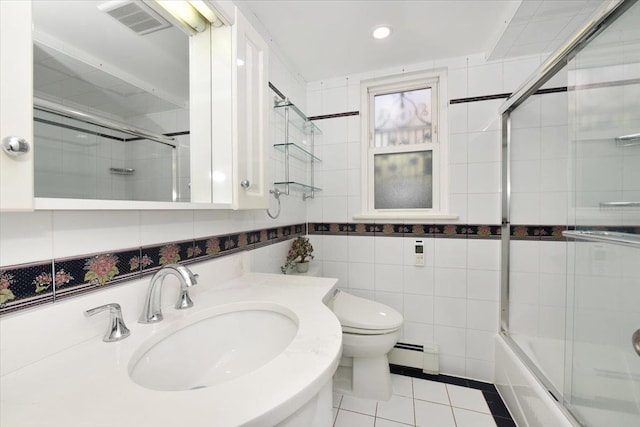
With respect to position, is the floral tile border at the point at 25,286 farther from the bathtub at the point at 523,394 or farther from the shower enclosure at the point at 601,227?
the bathtub at the point at 523,394

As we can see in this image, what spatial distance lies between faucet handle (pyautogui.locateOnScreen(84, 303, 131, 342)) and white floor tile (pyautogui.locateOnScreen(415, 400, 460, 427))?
4.72 feet

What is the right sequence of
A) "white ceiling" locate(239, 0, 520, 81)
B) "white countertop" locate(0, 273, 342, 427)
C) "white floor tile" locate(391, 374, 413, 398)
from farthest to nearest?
1. "white floor tile" locate(391, 374, 413, 398)
2. "white ceiling" locate(239, 0, 520, 81)
3. "white countertop" locate(0, 273, 342, 427)

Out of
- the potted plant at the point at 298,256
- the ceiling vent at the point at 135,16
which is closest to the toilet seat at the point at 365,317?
the potted plant at the point at 298,256

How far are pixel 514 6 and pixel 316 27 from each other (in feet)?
3.30

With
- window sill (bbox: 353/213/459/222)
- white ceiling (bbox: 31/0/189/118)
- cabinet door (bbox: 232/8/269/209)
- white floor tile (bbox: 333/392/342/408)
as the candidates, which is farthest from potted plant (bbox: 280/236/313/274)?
white ceiling (bbox: 31/0/189/118)

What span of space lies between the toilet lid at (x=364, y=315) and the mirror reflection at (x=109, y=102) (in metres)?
1.05

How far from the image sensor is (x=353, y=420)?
54.1 inches

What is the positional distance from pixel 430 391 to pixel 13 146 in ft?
6.72

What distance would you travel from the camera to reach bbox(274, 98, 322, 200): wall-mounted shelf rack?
1.65 meters

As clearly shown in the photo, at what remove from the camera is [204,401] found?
409 mm

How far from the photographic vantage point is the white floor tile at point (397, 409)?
4.52 feet

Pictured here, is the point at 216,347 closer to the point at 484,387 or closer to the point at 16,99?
the point at 16,99

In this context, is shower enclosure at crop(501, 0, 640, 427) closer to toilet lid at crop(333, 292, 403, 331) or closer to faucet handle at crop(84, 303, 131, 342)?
toilet lid at crop(333, 292, 403, 331)

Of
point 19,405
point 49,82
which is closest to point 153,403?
point 19,405
